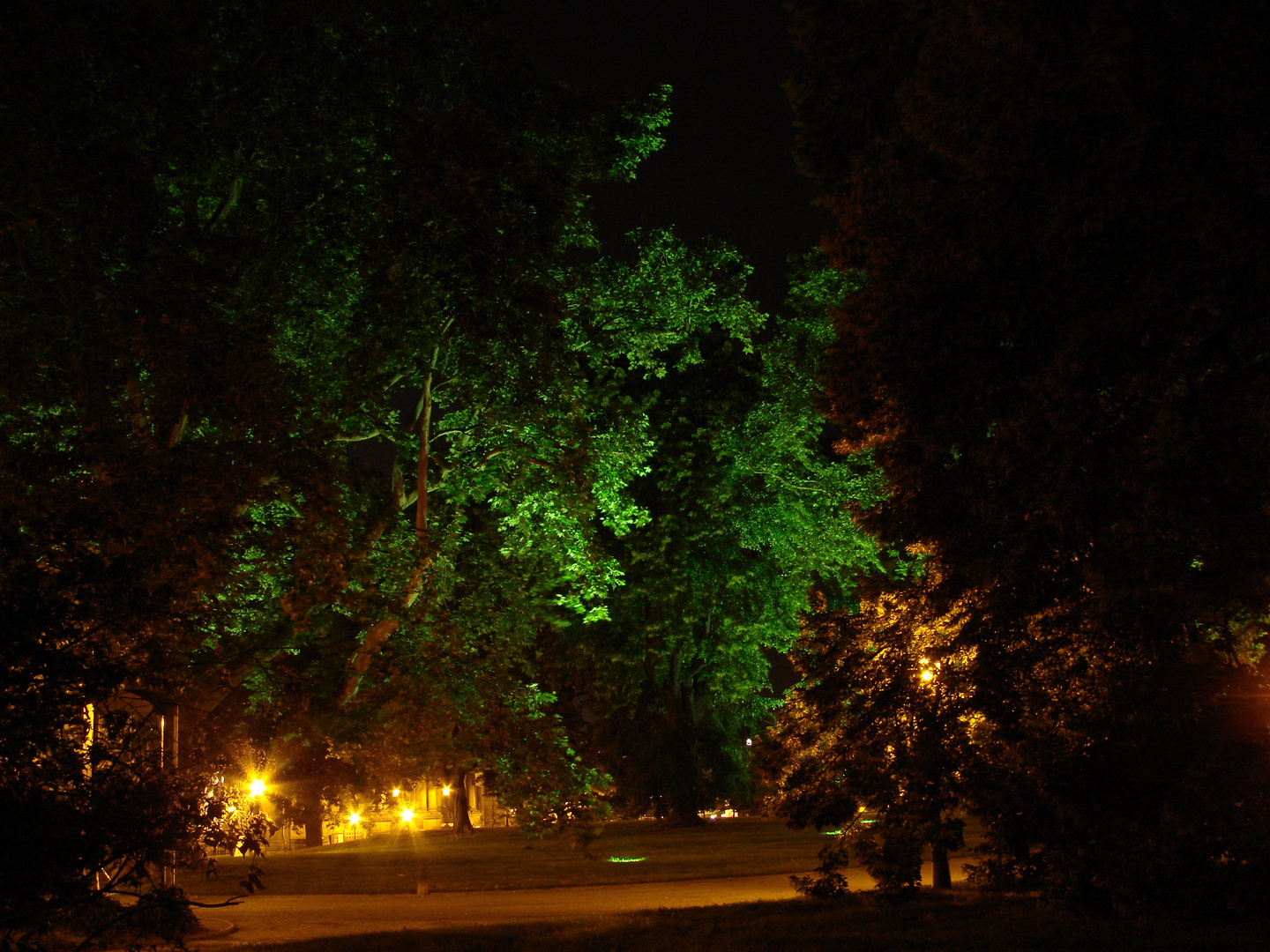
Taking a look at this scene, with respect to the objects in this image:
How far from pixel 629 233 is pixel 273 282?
22.0 ft

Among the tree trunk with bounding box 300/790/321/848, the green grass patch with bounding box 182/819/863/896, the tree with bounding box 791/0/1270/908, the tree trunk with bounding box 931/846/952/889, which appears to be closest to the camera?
the tree with bounding box 791/0/1270/908

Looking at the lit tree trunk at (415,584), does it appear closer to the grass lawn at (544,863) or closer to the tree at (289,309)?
the tree at (289,309)

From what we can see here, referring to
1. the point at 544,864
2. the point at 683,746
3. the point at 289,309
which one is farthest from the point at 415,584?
the point at 683,746

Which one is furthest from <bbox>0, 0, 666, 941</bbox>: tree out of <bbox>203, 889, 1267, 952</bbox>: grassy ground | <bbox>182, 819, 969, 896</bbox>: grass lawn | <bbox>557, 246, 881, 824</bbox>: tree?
<bbox>182, 819, 969, 896</bbox>: grass lawn

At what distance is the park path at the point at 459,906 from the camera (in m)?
15.3

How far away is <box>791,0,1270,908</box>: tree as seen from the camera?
32.8 ft

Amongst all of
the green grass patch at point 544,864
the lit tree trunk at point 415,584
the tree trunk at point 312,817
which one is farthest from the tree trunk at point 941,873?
the tree trunk at point 312,817

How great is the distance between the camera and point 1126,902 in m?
10.4

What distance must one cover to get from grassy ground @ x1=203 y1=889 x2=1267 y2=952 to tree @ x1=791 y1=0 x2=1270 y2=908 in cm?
56

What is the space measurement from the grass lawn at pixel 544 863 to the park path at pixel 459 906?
2.87ft

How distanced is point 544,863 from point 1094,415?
20859mm

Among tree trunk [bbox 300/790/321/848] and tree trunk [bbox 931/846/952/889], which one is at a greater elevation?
tree trunk [bbox 931/846/952/889]

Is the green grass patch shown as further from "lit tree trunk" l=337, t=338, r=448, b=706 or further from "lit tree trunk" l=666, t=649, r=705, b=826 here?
"lit tree trunk" l=337, t=338, r=448, b=706

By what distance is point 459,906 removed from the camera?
1823 cm
